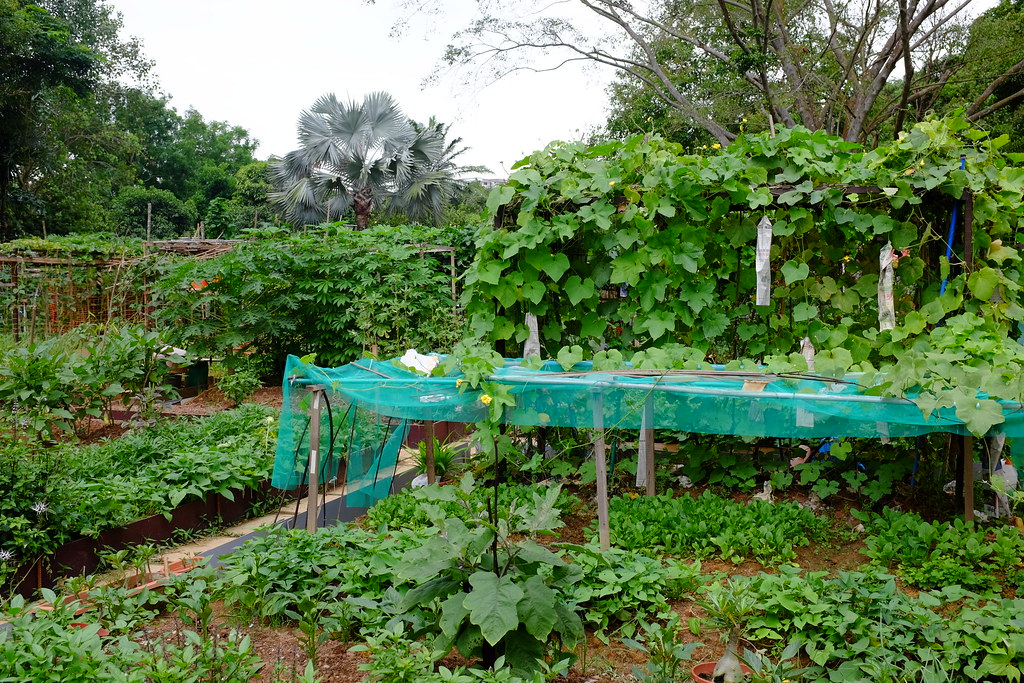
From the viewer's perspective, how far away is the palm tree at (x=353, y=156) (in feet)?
63.9

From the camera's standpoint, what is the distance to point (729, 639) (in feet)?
8.80

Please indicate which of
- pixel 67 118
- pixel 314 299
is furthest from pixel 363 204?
pixel 314 299

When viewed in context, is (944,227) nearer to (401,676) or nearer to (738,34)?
(401,676)

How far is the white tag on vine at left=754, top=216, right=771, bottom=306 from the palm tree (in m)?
15.3

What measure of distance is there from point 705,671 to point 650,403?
1.51m

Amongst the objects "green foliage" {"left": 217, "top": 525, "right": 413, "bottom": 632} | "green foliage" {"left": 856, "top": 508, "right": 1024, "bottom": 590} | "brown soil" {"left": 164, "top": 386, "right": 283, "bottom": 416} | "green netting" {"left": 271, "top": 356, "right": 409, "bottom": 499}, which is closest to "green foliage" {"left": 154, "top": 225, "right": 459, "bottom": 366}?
"brown soil" {"left": 164, "top": 386, "right": 283, "bottom": 416}

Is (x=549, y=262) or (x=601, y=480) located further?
(x=549, y=262)

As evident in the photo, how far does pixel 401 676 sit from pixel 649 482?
2.54 metres

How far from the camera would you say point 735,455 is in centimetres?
496

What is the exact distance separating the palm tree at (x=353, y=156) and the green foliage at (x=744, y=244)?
47.9 feet

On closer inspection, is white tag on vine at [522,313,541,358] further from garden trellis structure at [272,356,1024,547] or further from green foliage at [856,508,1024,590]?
green foliage at [856,508,1024,590]

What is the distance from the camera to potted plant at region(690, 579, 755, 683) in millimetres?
2592

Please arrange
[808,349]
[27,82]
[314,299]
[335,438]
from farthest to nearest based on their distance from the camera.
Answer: [27,82], [314,299], [808,349], [335,438]

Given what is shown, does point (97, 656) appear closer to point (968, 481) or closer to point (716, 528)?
point (716, 528)
